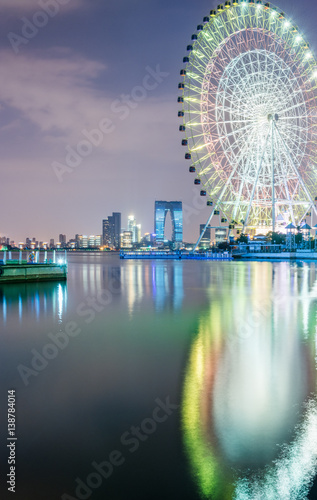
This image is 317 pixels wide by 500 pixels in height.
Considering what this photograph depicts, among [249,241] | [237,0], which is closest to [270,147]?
[237,0]

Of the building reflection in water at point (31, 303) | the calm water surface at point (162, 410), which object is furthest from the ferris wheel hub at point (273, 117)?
the calm water surface at point (162, 410)

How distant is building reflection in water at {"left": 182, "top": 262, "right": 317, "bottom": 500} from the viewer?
428 centimetres

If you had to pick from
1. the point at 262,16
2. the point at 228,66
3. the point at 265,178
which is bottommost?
the point at 265,178

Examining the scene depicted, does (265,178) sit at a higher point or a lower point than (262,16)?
lower

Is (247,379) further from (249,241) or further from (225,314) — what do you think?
(249,241)

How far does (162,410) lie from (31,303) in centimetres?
1367

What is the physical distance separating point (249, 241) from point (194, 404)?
82.5 m

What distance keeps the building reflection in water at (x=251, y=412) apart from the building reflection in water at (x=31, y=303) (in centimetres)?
626

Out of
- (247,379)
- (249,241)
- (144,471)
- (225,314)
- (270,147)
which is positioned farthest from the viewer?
(249,241)

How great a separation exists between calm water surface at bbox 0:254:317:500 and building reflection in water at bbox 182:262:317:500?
2 cm

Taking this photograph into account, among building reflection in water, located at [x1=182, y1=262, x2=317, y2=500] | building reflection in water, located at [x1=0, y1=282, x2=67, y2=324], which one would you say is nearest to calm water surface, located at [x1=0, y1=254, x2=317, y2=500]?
building reflection in water, located at [x1=182, y1=262, x2=317, y2=500]

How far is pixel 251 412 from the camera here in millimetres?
5926

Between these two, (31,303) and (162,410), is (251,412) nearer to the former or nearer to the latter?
(162,410)

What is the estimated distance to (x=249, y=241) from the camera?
86938 mm
